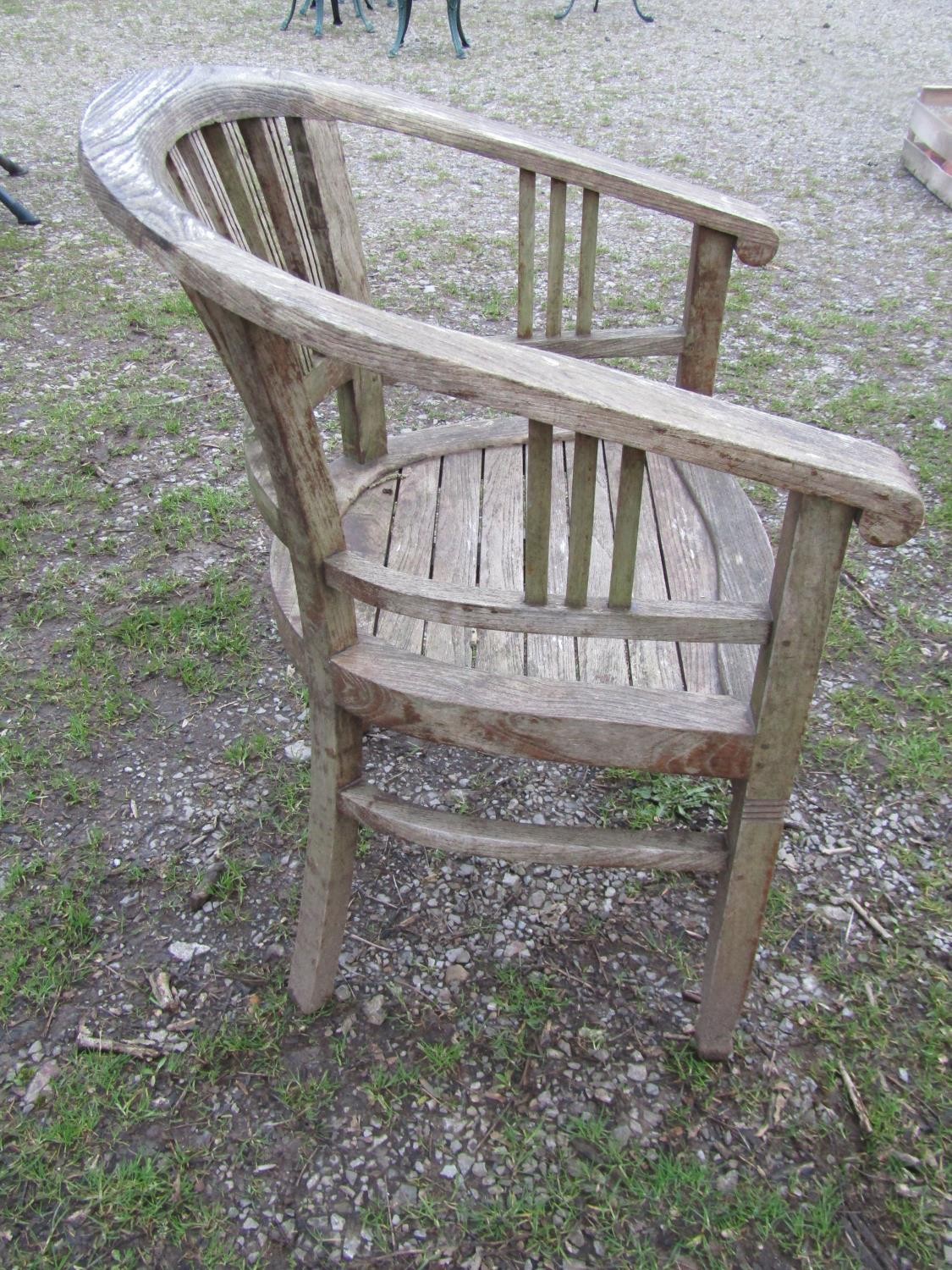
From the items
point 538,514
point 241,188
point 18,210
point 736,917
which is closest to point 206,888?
point 736,917

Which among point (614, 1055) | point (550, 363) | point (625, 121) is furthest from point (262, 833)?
point (625, 121)

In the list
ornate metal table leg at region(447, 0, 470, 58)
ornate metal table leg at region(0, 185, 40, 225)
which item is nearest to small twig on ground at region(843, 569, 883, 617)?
ornate metal table leg at region(0, 185, 40, 225)

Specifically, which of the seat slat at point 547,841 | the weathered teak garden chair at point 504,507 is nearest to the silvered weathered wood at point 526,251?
the weathered teak garden chair at point 504,507

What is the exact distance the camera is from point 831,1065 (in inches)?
67.9

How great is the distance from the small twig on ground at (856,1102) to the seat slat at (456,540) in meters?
0.97

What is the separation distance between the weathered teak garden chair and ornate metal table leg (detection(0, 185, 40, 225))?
13.6 feet

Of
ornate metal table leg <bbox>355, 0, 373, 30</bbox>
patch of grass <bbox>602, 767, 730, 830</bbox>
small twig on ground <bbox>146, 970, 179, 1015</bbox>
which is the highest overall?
ornate metal table leg <bbox>355, 0, 373, 30</bbox>

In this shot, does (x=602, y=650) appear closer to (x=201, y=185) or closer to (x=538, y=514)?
(x=538, y=514)

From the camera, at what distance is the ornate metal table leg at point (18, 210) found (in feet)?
16.4

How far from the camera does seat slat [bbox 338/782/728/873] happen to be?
145 cm

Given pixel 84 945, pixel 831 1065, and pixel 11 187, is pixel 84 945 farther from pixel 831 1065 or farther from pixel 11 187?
pixel 11 187

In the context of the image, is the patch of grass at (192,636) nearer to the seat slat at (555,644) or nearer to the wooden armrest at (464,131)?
the seat slat at (555,644)

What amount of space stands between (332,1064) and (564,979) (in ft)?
1.46

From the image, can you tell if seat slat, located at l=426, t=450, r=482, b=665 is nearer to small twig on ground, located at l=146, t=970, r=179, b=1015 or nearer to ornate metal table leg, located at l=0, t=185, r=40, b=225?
small twig on ground, located at l=146, t=970, r=179, b=1015
